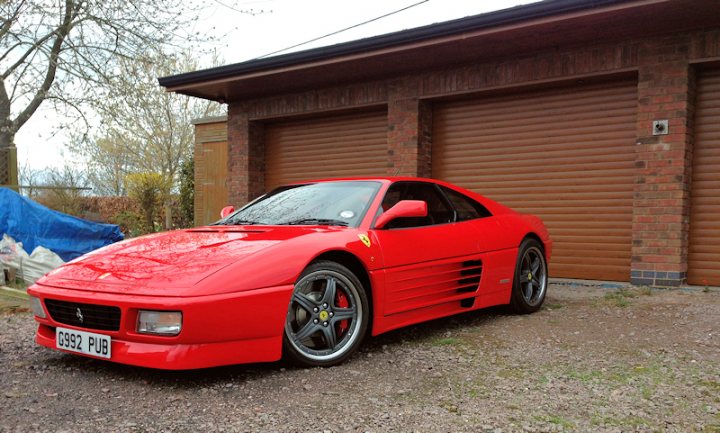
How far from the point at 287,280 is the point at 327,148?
23.8 ft

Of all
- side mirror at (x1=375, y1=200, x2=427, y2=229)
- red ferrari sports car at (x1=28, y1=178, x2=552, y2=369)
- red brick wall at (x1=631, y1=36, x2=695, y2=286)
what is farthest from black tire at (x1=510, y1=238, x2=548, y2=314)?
red brick wall at (x1=631, y1=36, x2=695, y2=286)

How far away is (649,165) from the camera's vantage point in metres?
7.04

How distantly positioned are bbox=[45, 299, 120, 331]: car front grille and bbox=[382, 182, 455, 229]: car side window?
189cm

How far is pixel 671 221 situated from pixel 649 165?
70cm

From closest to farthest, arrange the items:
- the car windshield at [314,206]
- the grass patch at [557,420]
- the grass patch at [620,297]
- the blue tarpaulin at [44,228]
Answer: the grass patch at [557,420], the car windshield at [314,206], the grass patch at [620,297], the blue tarpaulin at [44,228]

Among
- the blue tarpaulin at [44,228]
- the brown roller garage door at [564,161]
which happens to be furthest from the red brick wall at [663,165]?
the blue tarpaulin at [44,228]

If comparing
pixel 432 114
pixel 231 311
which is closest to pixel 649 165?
pixel 432 114

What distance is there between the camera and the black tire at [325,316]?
136 inches

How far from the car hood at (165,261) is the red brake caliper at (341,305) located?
1.45ft

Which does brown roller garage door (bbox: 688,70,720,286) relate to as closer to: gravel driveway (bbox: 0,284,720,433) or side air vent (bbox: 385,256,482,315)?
gravel driveway (bbox: 0,284,720,433)

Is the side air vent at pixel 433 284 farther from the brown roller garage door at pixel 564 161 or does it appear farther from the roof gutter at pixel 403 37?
the brown roller garage door at pixel 564 161

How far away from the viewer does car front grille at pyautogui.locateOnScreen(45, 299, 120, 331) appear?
124 inches

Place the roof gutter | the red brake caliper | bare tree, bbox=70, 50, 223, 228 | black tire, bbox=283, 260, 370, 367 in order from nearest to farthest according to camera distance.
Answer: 1. black tire, bbox=283, 260, 370, 367
2. the red brake caliper
3. the roof gutter
4. bare tree, bbox=70, 50, 223, 228

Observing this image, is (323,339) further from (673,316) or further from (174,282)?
(673,316)
